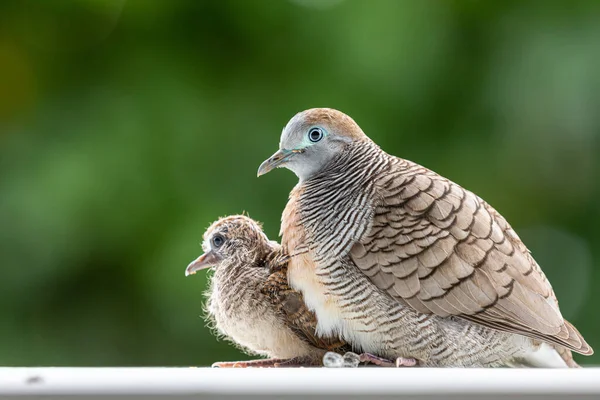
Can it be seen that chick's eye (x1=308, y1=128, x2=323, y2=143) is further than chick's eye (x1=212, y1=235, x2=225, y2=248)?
No

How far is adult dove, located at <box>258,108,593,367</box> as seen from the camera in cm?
115

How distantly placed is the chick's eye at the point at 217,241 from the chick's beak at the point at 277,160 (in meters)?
0.16

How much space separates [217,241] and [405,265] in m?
0.36

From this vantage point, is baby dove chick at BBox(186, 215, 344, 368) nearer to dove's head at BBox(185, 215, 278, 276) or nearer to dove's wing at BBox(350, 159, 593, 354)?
dove's head at BBox(185, 215, 278, 276)

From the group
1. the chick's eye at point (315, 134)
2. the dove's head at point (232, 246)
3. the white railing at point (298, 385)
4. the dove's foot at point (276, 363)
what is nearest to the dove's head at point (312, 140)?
the chick's eye at point (315, 134)

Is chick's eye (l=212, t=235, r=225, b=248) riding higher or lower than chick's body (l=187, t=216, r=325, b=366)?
higher

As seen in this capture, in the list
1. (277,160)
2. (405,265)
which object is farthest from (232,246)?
(405,265)

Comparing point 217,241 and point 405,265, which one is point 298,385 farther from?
point 217,241

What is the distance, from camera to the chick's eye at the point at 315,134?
4.09ft

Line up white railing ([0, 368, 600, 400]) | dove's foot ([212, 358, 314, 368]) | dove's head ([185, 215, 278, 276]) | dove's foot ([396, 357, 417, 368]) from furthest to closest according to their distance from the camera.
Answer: dove's head ([185, 215, 278, 276])
dove's foot ([212, 358, 314, 368])
dove's foot ([396, 357, 417, 368])
white railing ([0, 368, 600, 400])

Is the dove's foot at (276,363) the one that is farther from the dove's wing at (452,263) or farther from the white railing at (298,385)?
the white railing at (298,385)

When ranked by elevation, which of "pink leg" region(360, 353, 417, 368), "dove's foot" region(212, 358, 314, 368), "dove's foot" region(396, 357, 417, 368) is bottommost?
"dove's foot" region(396, 357, 417, 368)

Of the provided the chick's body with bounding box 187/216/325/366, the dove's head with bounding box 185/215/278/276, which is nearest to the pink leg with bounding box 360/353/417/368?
the chick's body with bounding box 187/216/325/366

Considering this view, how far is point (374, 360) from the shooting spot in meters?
1.15
